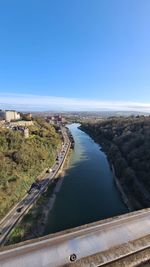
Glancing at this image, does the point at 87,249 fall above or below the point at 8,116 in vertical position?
below

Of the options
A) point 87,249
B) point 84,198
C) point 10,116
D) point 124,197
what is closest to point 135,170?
point 124,197

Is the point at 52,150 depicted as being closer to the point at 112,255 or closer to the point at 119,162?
the point at 119,162

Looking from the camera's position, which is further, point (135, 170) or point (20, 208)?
point (135, 170)

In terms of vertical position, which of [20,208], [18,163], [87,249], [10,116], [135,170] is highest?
[10,116]

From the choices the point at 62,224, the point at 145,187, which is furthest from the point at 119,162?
the point at 62,224

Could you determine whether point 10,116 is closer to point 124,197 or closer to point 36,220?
point 124,197

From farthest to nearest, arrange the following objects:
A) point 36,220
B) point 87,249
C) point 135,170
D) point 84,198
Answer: point 135,170
point 84,198
point 36,220
point 87,249

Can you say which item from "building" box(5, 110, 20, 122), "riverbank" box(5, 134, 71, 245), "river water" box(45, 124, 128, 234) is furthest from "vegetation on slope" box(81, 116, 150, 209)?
"building" box(5, 110, 20, 122)
